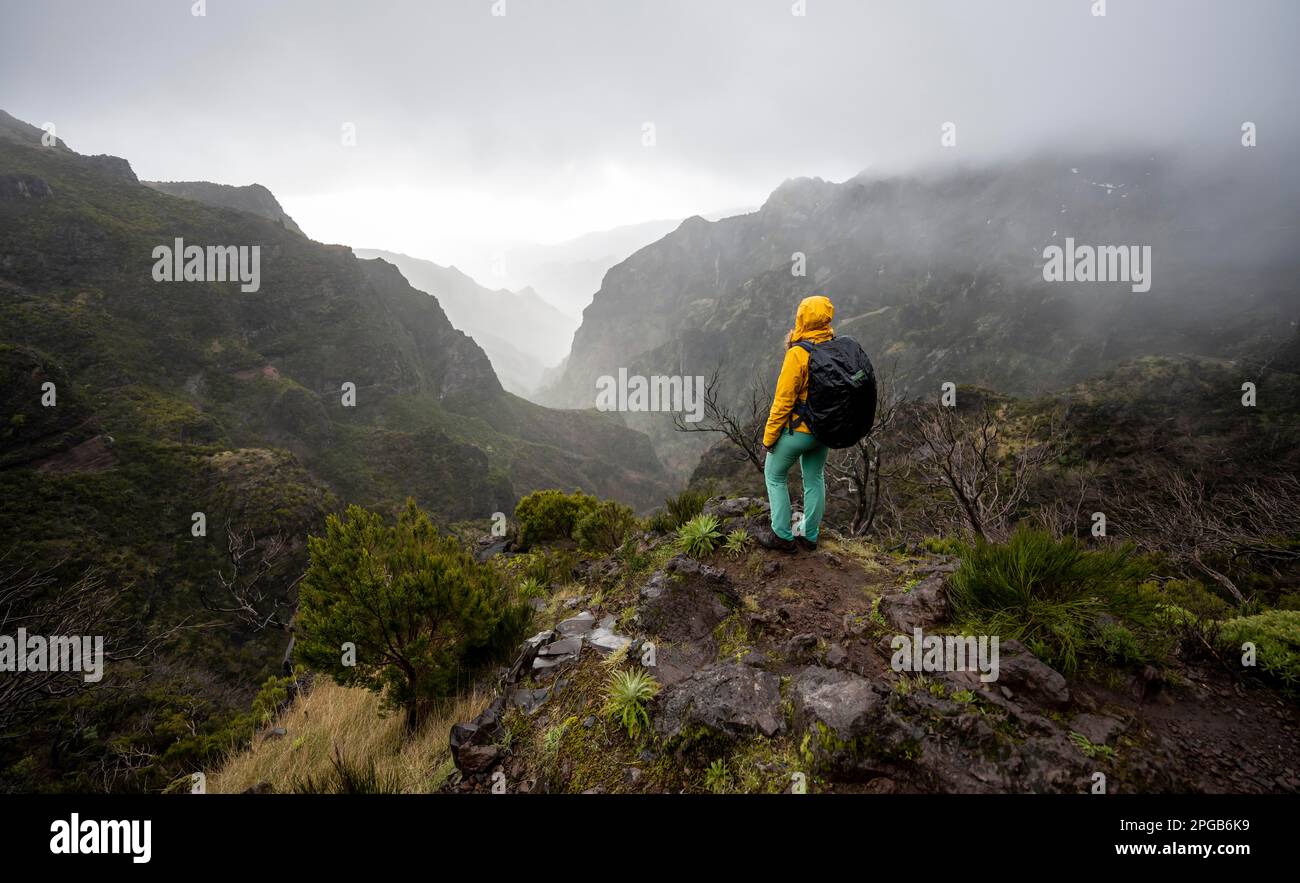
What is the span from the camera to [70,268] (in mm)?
45500

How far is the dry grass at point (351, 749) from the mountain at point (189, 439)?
98.6 inches

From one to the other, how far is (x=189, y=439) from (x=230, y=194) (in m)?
111

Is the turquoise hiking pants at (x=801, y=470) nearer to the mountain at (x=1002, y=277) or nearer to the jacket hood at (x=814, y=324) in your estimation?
the jacket hood at (x=814, y=324)

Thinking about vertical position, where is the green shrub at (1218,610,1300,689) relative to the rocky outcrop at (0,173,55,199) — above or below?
below

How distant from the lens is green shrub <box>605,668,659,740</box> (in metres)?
2.92

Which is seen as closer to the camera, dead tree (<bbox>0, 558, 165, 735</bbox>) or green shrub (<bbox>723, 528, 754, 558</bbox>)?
green shrub (<bbox>723, 528, 754, 558</bbox>)

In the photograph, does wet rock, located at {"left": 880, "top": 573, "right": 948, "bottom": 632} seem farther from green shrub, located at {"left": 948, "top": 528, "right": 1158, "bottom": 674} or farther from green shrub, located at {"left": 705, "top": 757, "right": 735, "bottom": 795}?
green shrub, located at {"left": 705, "top": 757, "right": 735, "bottom": 795}

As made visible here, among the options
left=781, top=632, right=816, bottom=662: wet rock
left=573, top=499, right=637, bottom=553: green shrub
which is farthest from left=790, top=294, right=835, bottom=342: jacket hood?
left=573, top=499, right=637, bottom=553: green shrub

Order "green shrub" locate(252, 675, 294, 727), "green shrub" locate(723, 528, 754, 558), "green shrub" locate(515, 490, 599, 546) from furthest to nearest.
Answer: "green shrub" locate(515, 490, 599, 546) < "green shrub" locate(252, 675, 294, 727) < "green shrub" locate(723, 528, 754, 558)

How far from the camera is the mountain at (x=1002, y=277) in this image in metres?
72.8

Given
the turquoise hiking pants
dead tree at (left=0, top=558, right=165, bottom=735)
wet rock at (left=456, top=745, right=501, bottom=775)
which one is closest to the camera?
wet rock at (left=456, top=745, right=501, bottom=775)

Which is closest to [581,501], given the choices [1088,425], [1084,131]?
[1088,425]

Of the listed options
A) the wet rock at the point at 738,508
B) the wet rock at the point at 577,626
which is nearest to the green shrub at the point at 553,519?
the wet rock at the point at 738,508
